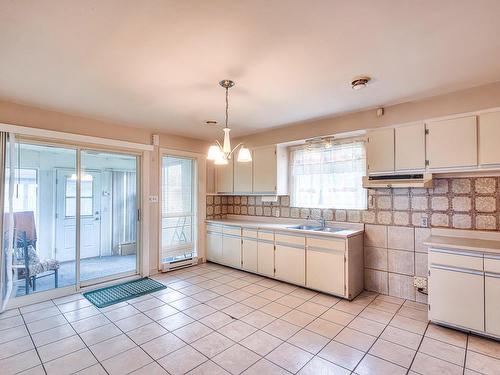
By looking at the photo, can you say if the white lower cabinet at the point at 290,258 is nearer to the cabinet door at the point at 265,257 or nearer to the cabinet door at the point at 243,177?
the cabinet door at the point at 265,257

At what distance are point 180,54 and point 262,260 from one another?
317cm

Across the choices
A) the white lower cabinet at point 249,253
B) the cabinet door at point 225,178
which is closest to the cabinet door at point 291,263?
the white lower cabinet at point 249,253

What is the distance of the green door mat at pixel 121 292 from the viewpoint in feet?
11.1

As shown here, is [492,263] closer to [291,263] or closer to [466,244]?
[466,244]

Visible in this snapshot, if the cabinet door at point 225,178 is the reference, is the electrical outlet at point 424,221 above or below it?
below

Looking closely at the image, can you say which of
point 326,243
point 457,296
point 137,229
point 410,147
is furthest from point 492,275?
point 137,229

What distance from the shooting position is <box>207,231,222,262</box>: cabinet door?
492 centimetres

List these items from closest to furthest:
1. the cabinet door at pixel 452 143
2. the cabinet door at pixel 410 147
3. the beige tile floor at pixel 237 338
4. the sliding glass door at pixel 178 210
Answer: the beige tile floor at pixel 237 338 < the cabinet door at pixel 452 143 < the cabinet door at pixel 410 147 < the sliding glass door at pixel 178 210

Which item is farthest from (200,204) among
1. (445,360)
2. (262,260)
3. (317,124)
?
(445,360)

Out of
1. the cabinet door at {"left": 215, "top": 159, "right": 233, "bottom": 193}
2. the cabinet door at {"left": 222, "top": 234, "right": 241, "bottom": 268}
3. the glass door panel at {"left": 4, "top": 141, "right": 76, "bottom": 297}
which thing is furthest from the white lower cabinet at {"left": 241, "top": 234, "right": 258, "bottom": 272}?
the glass door panel at {"left": 4, "top": 141, "right": 76, "bottom": 297}

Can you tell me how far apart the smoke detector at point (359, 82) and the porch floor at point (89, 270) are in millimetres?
4044

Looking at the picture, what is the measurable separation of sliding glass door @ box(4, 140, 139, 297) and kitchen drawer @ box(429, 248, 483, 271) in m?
4.05

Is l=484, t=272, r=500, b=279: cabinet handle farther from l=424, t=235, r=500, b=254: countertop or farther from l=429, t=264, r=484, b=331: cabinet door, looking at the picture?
l=424, t=235, r=500, b=254: countertop

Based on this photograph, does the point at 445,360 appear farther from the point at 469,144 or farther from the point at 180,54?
the point at 180,54
